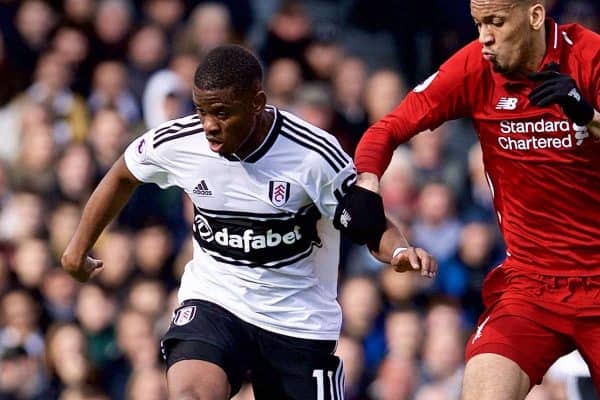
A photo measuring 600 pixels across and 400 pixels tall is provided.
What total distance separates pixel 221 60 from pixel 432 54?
20.4ft

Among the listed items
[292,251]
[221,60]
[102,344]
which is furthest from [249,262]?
[102,344]

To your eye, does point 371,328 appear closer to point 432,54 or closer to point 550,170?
point 432,54

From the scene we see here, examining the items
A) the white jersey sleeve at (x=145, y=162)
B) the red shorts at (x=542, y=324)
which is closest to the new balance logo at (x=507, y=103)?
the red shorts at (x=542, y=324)

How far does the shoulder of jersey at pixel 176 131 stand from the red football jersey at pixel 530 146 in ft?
2.46

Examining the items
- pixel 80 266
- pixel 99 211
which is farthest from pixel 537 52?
pixel 80 266

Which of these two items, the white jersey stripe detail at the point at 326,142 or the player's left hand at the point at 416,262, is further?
the white jersey stripe detail at the point at 326,142

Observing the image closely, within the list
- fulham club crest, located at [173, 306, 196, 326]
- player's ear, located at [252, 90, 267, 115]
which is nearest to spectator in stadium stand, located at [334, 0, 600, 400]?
player's ear, located at [252, 90, 267, 115]

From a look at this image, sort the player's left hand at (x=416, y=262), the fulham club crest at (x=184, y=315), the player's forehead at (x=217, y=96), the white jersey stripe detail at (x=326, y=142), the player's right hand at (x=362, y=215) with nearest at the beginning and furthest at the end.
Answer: the player's left hand at (x=416, y=262)
the player's forehead at (x=217, y=96)
the player's right hand at (x=362, y=215)
the white jersey stripe detail at (x=326, y=142)
the fulham club crest at (x=184, y=315)

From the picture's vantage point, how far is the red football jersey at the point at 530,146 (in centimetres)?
752

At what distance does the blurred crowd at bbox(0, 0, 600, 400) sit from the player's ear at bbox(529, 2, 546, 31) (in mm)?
3775

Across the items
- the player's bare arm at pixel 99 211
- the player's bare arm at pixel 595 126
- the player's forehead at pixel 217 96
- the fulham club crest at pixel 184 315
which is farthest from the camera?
the player's bare arm at pixel 99 211

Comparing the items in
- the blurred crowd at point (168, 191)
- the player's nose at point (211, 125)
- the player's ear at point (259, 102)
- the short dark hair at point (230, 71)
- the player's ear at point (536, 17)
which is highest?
the player's ear at point (536, 17)

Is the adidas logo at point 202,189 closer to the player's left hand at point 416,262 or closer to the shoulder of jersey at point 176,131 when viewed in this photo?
the shoulder of jersey at point 176,131

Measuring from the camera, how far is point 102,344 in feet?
40.4
